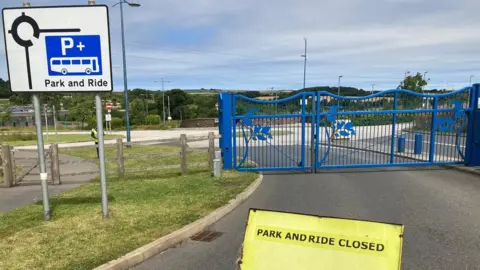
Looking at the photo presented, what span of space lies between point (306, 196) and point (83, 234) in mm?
4705

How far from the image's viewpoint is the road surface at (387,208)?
14.5 feet

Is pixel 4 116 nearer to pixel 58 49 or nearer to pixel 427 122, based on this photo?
pixel 58 49

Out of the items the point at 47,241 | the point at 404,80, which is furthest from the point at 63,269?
the point at 404,80

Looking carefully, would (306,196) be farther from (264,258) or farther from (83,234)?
(264,258)

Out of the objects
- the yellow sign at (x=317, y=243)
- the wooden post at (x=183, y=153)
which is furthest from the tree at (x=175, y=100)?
the yellow sign at (x=317, y=243)

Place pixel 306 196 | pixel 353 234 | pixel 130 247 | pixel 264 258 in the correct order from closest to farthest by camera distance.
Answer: pixel 353 234, pixel 264 258, pixel 130 247, pixel 306 196

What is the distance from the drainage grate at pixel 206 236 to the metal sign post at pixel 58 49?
2067 millimetres

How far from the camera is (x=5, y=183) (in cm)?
905

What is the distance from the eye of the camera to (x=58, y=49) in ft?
17.6

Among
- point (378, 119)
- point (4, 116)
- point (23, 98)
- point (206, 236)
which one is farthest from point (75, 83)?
point (4, 116)

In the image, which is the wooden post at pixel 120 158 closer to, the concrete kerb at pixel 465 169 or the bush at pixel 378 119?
the bush at pixel 378 119

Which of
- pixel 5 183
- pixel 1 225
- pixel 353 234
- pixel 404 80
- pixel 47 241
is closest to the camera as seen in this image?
pixel 353 234

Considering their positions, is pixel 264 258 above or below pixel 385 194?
above

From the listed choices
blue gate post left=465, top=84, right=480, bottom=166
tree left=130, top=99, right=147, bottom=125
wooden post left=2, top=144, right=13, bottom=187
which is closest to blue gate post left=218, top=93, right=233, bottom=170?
wooden post left=2, top=144, right=13, bottom=187
